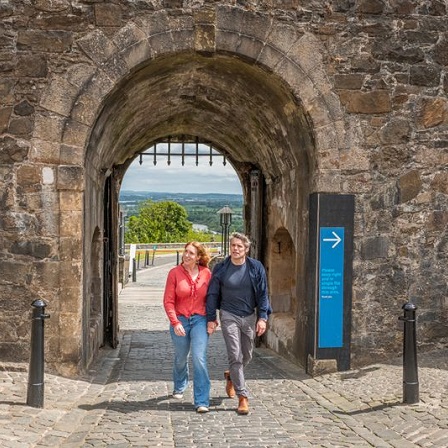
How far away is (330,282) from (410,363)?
180cm

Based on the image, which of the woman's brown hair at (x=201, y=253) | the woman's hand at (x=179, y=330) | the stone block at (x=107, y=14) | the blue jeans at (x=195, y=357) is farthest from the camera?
the stone block at (x=107, y=14)

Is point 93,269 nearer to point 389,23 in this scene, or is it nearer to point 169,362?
point 169,362

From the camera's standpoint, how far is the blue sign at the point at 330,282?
26.6 ft

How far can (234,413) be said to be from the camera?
640cm

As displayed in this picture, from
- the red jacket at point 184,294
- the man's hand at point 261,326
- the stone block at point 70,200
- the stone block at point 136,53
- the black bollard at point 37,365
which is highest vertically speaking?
the stone block at point 136,53

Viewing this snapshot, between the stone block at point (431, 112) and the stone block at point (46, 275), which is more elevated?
the stone block at point (431, 112)

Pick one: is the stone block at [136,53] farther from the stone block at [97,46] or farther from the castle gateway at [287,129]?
the stone block at [97,46]

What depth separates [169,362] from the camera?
9.52 m

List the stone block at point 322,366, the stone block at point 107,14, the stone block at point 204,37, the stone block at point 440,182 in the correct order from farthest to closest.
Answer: the stone block at point 440,182
the stone block at point 322,366
the stone block at point 204,37
the stone block at point 107,14

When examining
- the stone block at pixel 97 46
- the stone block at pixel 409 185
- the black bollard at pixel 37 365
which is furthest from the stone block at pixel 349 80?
the black bollard at pixel 37 365

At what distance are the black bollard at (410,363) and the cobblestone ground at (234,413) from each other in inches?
4.2

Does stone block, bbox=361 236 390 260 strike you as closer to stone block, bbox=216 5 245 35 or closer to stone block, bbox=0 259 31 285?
stone block, bbox=216 5 245 35

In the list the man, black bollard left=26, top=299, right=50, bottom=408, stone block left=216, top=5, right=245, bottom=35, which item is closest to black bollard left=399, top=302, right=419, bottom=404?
the man

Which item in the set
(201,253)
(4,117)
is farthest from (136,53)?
(201,253)
